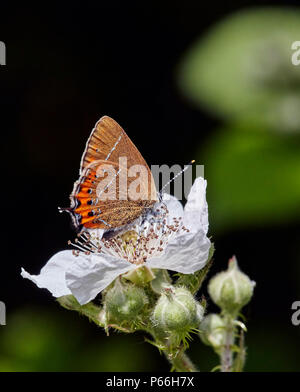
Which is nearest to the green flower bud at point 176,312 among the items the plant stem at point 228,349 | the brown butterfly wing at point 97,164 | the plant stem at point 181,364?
the plant stem at point 181,364

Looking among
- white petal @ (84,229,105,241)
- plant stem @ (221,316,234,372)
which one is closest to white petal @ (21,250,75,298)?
white petal @ (84,229,105,241)

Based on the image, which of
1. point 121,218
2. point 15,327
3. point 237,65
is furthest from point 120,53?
point 121,218

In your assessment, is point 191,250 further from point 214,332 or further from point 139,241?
point 214,332

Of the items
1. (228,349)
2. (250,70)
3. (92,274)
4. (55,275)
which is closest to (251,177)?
(250,70)

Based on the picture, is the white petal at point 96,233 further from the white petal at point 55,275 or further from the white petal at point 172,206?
the white petal at point 172,206

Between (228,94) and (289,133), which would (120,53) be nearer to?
(228,94)

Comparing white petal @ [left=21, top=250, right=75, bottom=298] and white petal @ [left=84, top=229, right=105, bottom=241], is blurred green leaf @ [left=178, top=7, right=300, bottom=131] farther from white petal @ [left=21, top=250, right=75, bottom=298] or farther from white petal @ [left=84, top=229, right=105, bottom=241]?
white petal @ [left=21, top=250, right=75, bottom=298]

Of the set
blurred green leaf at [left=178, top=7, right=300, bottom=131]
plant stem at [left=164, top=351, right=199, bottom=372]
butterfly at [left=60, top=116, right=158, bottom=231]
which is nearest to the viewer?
plant stem at [left=164, top=351, right=199, bottom=372]

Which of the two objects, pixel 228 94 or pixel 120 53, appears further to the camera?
pixel 120 53
